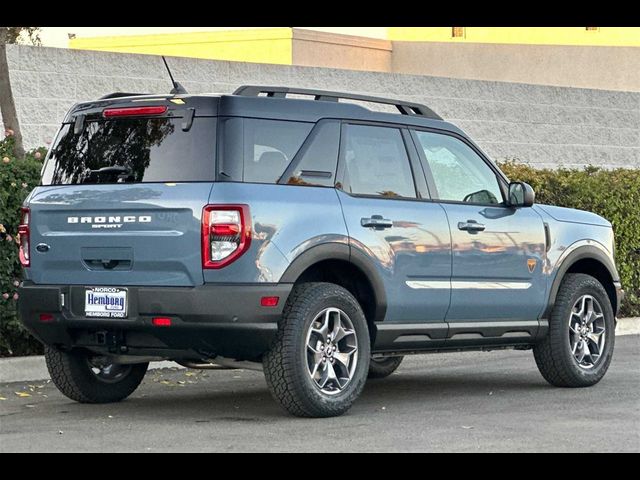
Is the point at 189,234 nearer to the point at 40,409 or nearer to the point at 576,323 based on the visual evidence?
the point at 40,409

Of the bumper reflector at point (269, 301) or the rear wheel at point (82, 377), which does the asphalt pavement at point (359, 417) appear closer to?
the rear wheel at point (82, 377)

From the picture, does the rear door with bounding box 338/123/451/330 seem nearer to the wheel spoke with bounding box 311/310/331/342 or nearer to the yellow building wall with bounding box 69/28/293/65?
the wheel spoke with bounding box 311/310/331/342

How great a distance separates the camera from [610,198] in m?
16.2

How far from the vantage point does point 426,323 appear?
9.92 metres

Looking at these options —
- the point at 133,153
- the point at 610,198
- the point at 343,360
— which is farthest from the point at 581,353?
the point at 610,198

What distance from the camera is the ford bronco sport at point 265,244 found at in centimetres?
872

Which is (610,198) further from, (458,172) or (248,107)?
(248,107)

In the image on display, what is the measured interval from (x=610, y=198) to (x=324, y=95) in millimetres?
7245

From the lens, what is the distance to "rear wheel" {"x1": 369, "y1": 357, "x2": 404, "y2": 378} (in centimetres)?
1185

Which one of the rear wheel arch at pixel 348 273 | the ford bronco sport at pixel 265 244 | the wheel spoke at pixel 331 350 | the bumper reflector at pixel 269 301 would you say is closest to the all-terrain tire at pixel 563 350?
the ford bronco sport at pixel 265 244

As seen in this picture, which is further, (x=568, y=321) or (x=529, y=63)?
(x=529, y=63)

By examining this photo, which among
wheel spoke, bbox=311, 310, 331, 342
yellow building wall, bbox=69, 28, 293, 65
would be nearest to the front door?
wheel spoke, bbox=311, 310, 331, 342

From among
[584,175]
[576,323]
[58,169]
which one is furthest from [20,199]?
[584,175]

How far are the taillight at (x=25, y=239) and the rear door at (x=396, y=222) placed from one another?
2.02 metres
